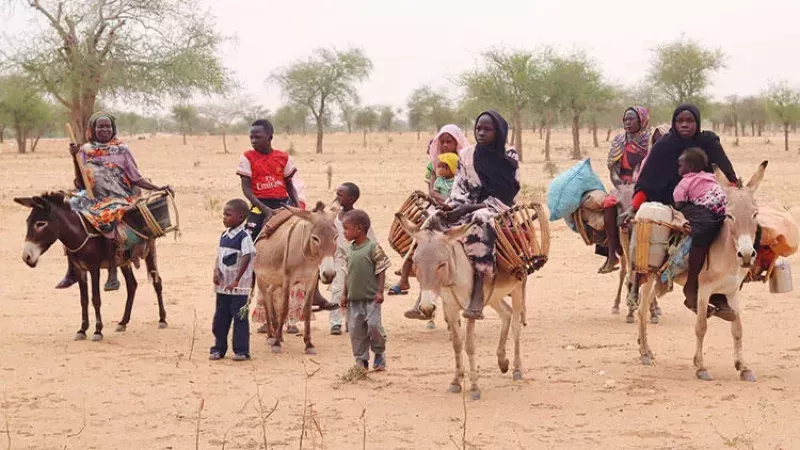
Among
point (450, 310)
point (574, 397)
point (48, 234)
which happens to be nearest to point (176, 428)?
point (450, 310)

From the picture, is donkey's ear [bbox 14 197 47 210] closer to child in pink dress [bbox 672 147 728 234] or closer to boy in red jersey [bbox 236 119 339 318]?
boy in red jersey [bbox 236 119 339 318]

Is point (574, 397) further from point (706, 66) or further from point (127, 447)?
point (706, 66)

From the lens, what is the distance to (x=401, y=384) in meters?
7.91

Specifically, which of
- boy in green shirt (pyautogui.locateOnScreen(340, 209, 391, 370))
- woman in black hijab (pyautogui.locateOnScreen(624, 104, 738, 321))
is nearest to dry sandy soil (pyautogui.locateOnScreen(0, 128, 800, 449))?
boy in green shirt (pyautogui.locateOnScreen(340, 209, 391, 370))

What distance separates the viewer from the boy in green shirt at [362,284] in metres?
7.73

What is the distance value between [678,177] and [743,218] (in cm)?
99

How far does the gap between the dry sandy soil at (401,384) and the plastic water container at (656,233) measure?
964 millimetres

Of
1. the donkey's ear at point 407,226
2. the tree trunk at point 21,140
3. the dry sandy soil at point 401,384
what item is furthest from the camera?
the tree trunk at point 21,140

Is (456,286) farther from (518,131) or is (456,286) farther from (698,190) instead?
(518,131)

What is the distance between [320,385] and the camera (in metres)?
7.83

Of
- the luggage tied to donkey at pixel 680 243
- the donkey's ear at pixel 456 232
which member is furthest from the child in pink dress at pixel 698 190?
the donkey's ear at pixel 456 232

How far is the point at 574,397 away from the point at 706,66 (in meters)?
51.1

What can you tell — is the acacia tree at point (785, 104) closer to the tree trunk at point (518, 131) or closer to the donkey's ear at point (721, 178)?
the tree trunk at point (518, 131)

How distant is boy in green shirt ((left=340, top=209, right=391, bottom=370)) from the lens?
773 cm
